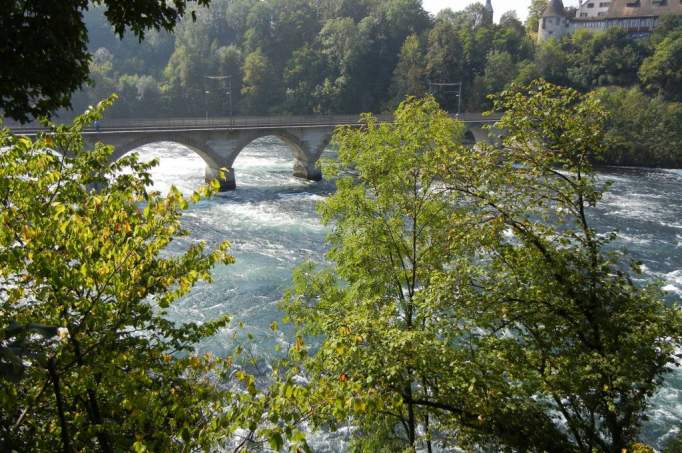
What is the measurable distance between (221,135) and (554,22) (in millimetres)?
67033

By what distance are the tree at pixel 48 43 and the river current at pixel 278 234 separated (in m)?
3.57

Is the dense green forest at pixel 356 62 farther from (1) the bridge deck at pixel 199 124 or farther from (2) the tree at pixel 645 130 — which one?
(1) the bridge deck at pixel 199 124

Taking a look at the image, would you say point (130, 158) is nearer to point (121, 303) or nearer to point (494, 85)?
point (121, 303)

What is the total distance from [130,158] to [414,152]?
5484 mm

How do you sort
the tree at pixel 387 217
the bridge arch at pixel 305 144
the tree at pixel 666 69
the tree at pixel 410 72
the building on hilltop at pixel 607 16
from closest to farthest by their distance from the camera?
the tree at pixel 387 217
the bridge arch at pixel 305 144
the tree at pixel 666 69
the tree at pixel 410 72
the building on hilltop at pixel 607 16

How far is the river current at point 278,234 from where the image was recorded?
18.0 meters

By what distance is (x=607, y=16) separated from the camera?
87.0 m

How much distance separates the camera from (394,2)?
8894 cm

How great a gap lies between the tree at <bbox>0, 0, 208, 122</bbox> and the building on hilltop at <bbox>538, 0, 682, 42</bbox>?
88863mm

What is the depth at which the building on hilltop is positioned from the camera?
273ft

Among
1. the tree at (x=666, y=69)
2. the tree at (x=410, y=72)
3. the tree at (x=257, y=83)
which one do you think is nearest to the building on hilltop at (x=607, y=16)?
the tree at (x=666, y=69)

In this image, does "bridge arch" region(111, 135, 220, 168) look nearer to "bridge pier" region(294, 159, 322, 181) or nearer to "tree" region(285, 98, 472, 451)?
"bridge pier" region(294, 159, 322, 181)

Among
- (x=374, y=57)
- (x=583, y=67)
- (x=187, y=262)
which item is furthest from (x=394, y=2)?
(x=187, y=262)

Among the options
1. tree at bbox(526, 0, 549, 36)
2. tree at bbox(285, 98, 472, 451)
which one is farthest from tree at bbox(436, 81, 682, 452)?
tree at bbox(526, 0, 549, 36)
